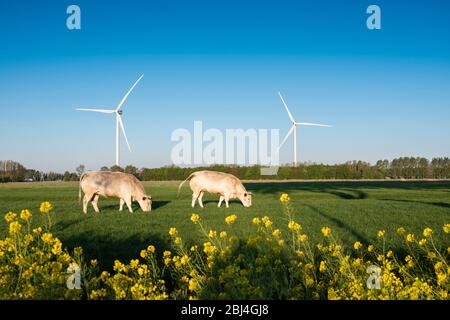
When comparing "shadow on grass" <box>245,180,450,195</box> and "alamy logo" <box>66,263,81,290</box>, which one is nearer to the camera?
"alamy logo" <box>66,263,81,290</box>

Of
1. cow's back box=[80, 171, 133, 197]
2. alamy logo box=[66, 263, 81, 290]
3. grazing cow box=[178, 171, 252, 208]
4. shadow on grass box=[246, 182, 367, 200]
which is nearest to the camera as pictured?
alamy logo box=[66, 263, 81, 290]

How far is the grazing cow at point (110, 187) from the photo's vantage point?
20328 millimetres

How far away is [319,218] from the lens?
1723cm

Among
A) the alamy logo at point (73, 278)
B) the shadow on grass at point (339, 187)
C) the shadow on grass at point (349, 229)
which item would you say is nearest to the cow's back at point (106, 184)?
the shadow on grass at point (349, 229)

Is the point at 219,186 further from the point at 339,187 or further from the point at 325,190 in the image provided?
the point at 339,187

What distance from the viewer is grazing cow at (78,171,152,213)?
66.7 feet

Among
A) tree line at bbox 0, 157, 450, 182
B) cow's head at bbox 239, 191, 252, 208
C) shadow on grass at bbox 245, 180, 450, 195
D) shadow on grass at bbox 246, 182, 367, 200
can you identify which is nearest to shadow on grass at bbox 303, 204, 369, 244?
cow's head at bbox 239, 191, 252, 208

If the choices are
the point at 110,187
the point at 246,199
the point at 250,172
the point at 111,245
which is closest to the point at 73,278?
the point at 111,245

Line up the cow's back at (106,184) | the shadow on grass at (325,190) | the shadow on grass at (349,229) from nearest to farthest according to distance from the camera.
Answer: the shadow on grass at (349,229) < the cow's back at (106,184) < the shadow on grass at (325,190)

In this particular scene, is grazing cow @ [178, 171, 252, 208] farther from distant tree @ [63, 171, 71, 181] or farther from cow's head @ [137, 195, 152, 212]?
distant tree @ [63, 171, 71, 181]

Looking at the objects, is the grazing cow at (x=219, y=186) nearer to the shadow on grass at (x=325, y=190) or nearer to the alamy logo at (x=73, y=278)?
the shadow on grass at (x=325, y=190)
